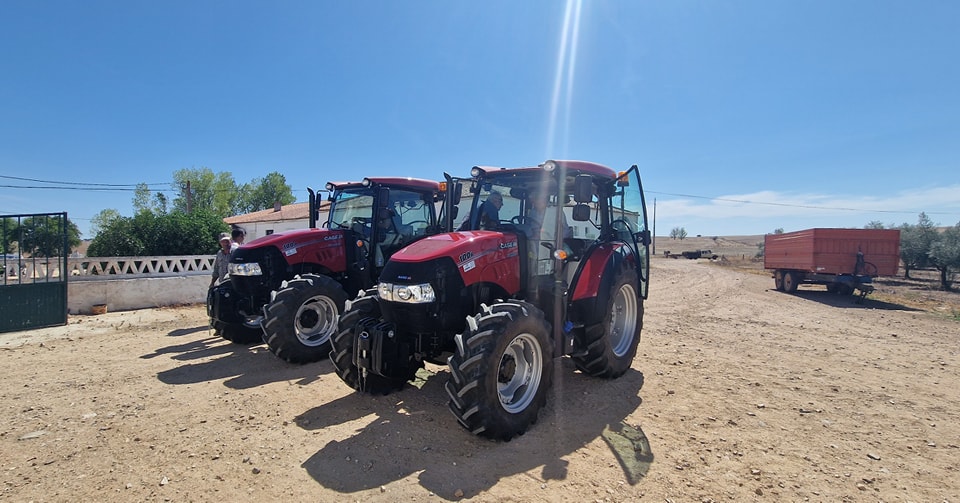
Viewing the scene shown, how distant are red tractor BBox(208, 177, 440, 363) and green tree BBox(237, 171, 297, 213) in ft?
172

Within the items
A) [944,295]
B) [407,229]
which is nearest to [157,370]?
[407,229]

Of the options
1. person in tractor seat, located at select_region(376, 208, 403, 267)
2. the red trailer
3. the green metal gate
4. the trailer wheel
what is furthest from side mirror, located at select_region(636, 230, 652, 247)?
the trailer wheel

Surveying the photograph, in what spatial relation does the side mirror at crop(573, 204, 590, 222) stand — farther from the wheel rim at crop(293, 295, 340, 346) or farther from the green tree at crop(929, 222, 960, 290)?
A: the green tree at crop(929, 222, 960, 290)

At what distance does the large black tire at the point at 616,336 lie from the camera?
5020 mm

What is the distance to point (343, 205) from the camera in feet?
24.8

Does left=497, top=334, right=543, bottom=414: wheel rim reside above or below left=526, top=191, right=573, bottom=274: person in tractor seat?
below

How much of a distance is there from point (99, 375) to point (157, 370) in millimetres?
588

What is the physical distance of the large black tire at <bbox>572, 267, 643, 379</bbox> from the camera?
5.02m

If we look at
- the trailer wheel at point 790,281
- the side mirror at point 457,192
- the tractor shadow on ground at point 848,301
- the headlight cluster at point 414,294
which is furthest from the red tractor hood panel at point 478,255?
the trailer wheel at point 790,281

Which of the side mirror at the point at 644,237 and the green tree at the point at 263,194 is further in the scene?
the green tree at the point at 263,194

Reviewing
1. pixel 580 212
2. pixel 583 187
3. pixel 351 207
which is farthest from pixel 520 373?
pixel 351 207

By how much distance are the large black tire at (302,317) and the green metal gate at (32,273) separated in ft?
20.9

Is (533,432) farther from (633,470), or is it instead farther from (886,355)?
(886,355)

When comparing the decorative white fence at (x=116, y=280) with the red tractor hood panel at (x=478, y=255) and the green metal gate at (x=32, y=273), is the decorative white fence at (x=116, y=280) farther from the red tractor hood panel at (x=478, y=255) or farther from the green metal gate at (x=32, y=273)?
the red tractor hood panel at (x=478, y=255)
